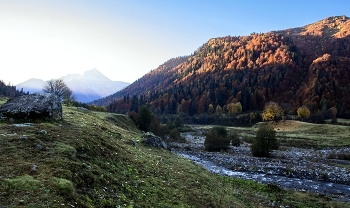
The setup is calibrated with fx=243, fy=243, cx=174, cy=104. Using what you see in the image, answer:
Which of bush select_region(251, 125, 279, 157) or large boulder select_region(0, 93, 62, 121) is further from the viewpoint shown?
bush select_region(251, 125, 279, 157)

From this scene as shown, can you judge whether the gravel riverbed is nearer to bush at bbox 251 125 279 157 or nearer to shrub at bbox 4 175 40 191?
bush at bbox 251 125 279 157

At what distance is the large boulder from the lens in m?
21.4

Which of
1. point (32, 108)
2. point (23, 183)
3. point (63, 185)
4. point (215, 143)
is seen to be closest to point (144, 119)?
point (215, 143)

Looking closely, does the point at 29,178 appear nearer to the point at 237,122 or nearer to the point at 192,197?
the point at 192,197

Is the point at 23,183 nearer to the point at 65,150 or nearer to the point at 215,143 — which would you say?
the point at 65,150

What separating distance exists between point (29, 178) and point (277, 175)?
118 ft

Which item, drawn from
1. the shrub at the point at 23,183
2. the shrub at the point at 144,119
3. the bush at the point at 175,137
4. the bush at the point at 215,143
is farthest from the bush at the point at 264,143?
the shrub at the point at 23,183

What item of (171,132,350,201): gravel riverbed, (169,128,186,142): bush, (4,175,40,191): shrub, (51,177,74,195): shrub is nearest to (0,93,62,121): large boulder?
(4,175,40,191): shrub

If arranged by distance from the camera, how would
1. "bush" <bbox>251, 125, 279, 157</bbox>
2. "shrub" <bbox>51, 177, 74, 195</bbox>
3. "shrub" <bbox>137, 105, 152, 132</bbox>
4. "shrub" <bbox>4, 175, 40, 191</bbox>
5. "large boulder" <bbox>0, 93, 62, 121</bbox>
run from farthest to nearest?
"shrub" <bbox>137, 105, 152, 132</bbox>
"bush" <bbox>251, 125, 279, 157</bbox>
"large boulder" <bbox>0, 93, 62, 121</bbox>
"shrub" <bbox>51, 177, 74, 195</bbox>
"shrub" <bbox>4, 175, 40, 191</bbox>

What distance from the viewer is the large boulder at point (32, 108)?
2138 cm

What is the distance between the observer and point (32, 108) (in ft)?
71.5

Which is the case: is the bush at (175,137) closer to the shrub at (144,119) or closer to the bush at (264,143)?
the shrub at (144,119)

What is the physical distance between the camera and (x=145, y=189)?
15594 mm

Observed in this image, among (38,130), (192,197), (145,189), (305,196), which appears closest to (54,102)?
(38,130)
